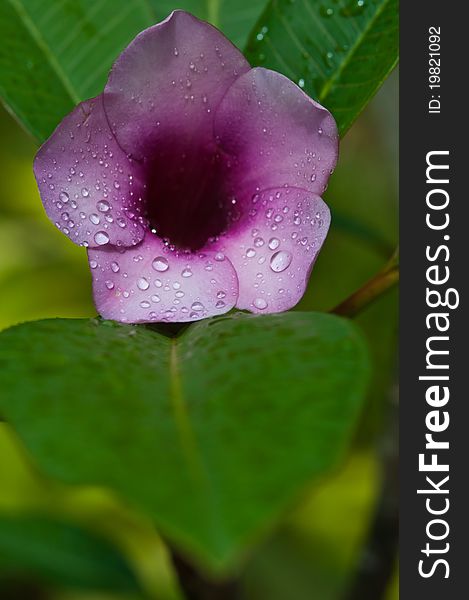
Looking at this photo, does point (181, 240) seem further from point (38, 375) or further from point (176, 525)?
point (176, 525)

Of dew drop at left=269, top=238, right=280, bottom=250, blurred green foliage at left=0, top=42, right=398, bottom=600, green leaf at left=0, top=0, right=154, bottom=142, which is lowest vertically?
blurred green foliage at left=0, top=42, right=398, bottom=600

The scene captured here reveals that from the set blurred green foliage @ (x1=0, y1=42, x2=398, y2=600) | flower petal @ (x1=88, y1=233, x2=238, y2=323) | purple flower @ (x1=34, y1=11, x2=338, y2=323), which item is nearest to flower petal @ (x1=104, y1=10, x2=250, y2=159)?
purple flower @ (x1=34, y1=11, x2=338, y2=323)

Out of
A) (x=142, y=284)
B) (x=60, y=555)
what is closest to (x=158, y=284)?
(x=142, y=284)

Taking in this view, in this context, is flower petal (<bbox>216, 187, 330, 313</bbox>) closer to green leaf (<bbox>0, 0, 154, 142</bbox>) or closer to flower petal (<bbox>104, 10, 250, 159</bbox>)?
flower petal (<bbox>104, 10, 250, 159</bbox>)

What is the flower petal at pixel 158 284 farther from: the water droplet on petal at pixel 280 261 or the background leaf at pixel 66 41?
the background leaf at pixel 66 41

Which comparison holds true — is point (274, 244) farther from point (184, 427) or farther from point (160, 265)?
point (184, 427)

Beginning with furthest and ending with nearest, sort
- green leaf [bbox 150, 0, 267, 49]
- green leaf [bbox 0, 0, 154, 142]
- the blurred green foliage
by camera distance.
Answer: the blurred green foliage
green leaf [bbox 150, 0, 267, 49]
green leaf [bbox 0, 0, 154, 142]
